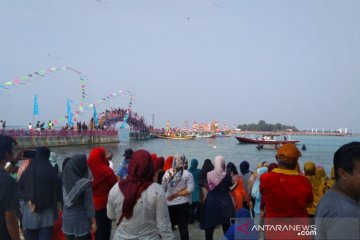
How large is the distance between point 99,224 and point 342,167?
318cm

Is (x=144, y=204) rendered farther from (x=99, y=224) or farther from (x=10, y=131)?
(x=10, y=131)

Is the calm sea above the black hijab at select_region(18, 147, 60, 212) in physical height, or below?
below

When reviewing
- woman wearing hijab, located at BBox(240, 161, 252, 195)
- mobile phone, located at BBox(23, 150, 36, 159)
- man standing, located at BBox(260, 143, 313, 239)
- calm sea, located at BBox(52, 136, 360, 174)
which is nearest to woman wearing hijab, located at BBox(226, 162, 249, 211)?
woman wearing hijab, located at BBox(240, 161, 252, 195)

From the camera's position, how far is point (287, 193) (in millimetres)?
2785

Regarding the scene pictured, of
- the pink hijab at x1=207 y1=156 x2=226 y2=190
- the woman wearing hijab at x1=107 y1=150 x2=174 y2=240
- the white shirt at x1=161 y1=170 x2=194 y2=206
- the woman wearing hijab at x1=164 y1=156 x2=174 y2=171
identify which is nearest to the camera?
the woman wearing hijab at x1=107 y1=150 x2=174 y2=240

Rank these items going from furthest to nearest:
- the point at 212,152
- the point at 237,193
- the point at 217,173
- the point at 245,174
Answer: the point at 212,152 → the point at 245,174 → the point at 237,193 → the point at 217,173

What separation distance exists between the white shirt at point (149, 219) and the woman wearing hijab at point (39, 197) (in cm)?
113

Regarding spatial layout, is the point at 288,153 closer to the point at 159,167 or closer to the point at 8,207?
the point at 8,207

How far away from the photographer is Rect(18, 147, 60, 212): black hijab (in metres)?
3.31

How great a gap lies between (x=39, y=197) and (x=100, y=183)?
2.78 ft

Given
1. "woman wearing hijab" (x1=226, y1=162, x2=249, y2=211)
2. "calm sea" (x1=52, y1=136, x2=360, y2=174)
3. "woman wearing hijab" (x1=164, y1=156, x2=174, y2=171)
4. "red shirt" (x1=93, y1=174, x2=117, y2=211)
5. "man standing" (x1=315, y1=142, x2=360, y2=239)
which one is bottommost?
"calm sea" (x1=52, y1=136, x2=360, y2=174)

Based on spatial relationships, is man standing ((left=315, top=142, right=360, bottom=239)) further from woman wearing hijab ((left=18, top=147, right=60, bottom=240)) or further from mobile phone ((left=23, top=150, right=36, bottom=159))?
mobile phone ((left=23, top=150, right=36, bottom=159))

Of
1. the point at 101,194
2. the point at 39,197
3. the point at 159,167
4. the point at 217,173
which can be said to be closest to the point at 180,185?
the point at 217,173

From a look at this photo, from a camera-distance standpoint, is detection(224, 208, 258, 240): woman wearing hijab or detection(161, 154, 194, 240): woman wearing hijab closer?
detection(224, 208, 258, 240): woman wearing hijab
